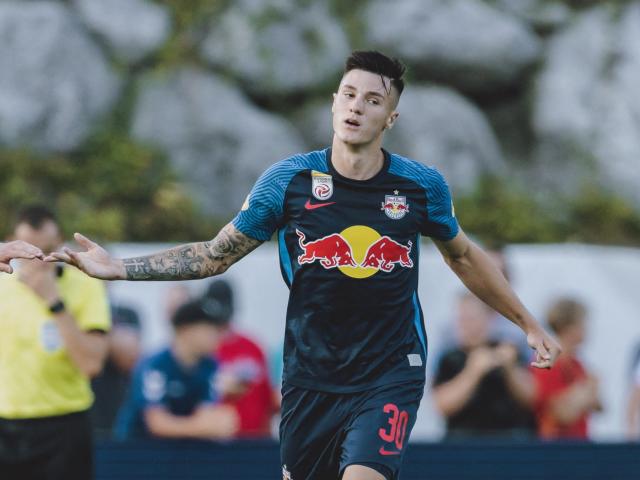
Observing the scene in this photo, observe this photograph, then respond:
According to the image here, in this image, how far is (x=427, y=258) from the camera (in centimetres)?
1062

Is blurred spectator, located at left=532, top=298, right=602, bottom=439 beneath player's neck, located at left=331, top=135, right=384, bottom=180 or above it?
beneath

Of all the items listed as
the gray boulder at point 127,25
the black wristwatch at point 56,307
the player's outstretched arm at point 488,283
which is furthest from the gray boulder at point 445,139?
the player's outstretched arm at point 488,283

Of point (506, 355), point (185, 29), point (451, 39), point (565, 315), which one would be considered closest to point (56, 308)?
point (506, 355)

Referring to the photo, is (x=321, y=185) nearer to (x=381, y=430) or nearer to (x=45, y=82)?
(x=381, y=430)

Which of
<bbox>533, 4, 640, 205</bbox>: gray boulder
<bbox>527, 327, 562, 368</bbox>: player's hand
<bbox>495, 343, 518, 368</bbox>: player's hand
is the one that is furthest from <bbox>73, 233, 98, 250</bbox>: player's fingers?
<bbox>533, 4, 640, 205</bbox>: gray boulder

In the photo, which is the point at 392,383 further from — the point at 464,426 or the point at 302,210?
the point at 464,426

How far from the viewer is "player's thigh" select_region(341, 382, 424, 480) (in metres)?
5.26

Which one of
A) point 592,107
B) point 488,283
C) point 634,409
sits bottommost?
point 634,409

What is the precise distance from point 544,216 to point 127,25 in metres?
6.81

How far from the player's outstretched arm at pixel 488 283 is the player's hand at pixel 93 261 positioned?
1602 mm

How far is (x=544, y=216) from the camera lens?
18.0 metres

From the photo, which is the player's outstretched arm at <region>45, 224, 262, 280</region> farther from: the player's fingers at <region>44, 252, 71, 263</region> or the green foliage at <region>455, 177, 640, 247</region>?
the green foliage at <region>455, 177, 640, 247</region>

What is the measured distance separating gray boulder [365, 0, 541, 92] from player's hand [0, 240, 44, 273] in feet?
46.1

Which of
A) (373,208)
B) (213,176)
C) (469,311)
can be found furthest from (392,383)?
(213,176)
